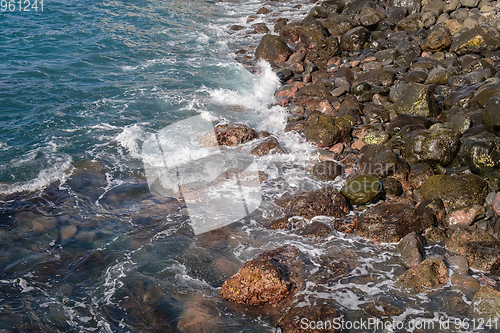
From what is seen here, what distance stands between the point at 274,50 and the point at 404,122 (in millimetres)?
8155

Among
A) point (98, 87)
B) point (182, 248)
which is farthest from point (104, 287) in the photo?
point (98, 87)

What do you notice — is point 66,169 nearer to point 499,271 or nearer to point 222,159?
point 222,159

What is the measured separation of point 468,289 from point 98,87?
1351cm

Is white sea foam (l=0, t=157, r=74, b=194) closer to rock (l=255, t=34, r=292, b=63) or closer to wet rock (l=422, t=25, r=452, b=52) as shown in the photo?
rock (l=255, t=34, r=292, b=63)

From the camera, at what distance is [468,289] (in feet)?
18.9

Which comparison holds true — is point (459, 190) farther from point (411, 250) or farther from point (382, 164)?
point (411, 250)

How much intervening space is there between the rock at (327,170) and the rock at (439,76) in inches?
192

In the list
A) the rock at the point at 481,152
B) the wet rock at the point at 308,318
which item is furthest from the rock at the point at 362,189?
the wet rock at the point at 308,318

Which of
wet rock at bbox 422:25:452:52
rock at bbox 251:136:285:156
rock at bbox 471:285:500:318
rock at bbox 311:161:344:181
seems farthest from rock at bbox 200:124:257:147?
wet rock at bbox 422:25:452:52

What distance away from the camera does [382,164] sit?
336 inches

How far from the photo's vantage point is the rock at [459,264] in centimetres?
612

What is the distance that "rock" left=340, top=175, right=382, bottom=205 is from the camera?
790cm

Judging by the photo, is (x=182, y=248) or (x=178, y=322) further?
(x=182, y=248)

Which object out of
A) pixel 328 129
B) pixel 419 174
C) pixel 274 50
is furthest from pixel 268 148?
pixel 274 50
